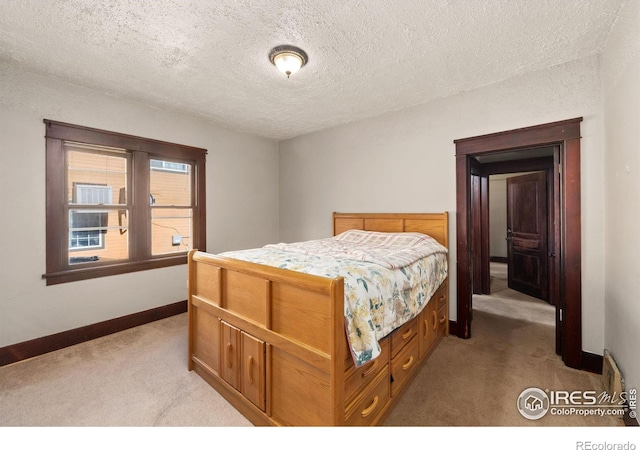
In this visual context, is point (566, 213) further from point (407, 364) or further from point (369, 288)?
point (369, 288)

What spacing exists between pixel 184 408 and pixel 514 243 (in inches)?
196

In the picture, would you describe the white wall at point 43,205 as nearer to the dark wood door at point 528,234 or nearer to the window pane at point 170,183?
the window pane at point 170,183

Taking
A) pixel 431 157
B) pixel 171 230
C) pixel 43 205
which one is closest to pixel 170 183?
pixel 171 230

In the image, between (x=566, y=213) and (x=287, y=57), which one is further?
(x=566, y=213)

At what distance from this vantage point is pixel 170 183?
3.54 metres

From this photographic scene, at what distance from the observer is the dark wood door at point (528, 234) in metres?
4.00

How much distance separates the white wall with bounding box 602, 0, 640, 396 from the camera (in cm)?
155

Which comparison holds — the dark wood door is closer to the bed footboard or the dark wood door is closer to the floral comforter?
the floral comforter

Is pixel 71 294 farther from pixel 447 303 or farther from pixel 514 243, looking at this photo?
pixel 514 243

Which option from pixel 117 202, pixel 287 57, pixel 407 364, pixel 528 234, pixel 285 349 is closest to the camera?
pixel 285 349

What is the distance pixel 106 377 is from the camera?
214 cm

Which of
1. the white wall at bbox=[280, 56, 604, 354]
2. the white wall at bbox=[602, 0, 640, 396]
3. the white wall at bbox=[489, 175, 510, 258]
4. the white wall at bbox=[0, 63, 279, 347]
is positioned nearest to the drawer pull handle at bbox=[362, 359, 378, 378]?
the white wall at bbox=[602, 0, 640, 396]

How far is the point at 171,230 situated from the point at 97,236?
77cm
